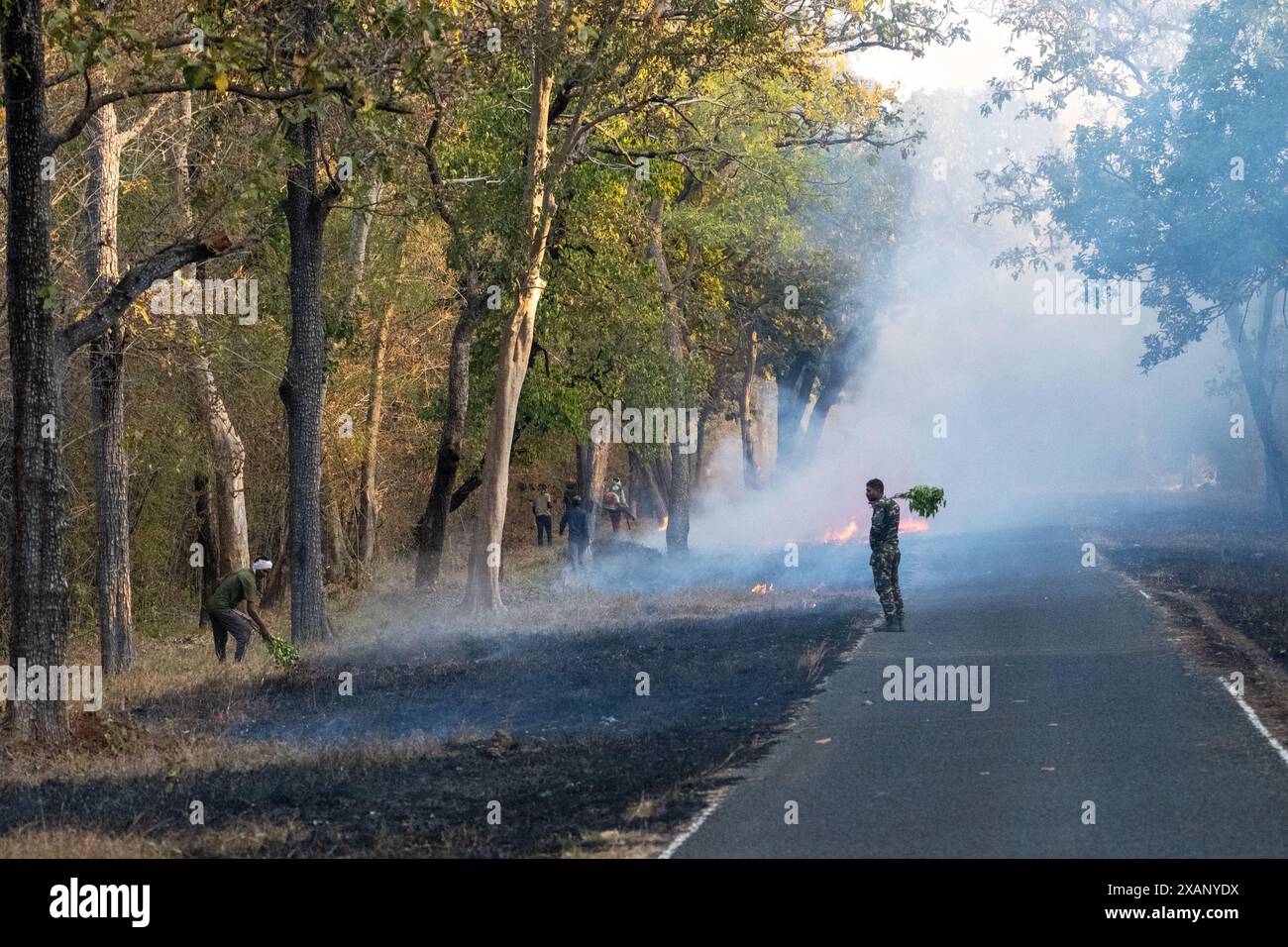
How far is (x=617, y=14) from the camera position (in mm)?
23844

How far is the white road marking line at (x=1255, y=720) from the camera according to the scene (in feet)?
37.7

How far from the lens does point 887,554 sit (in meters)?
19.7

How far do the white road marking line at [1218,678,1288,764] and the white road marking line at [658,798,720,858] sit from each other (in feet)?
13.4

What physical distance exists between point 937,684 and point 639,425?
22.5 meters

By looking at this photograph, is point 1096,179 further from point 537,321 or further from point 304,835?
point 304,835

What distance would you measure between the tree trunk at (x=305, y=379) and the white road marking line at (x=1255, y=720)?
11.9 m

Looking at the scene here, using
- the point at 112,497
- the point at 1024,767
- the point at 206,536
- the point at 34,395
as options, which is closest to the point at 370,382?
the point at 206,536

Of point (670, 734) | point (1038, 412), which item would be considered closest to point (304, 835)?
point (670, 734)

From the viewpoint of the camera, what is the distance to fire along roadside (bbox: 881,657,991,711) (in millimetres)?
14760

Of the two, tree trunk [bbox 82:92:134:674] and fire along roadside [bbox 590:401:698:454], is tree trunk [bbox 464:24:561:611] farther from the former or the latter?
fire along roadside [bbox 590:401:698:454]

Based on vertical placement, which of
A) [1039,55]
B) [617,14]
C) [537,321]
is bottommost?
[537,321]

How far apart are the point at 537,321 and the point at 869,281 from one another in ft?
70.9

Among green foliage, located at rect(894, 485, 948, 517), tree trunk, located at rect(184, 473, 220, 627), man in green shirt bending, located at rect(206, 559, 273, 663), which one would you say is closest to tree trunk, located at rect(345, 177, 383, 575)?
tree trunk, located at rect(184, 473, 220, 627)
